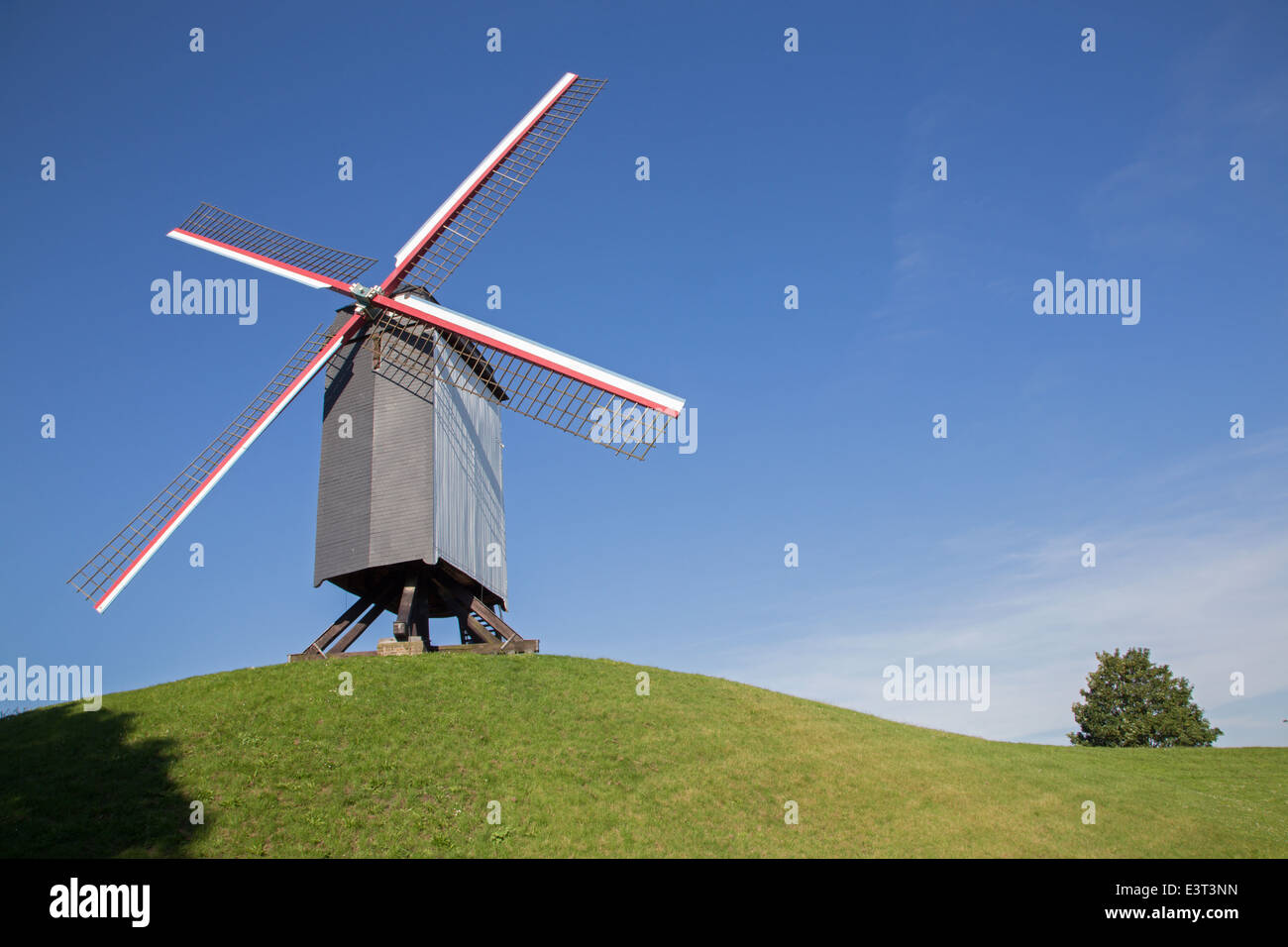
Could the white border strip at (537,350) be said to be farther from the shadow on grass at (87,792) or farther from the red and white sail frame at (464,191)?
the shadow on grass at (87,792)

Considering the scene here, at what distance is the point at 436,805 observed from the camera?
17.3 metres

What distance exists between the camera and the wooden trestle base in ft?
83.1

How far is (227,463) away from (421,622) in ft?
24.4

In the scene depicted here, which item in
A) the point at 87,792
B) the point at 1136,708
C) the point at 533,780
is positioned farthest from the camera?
the point at 1136,708

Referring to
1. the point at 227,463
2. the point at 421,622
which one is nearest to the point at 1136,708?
the point at 421,622

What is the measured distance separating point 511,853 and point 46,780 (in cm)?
879

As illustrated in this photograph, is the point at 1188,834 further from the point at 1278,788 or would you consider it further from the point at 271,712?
the point at 271,712

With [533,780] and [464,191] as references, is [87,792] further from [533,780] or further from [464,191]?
[464,191]

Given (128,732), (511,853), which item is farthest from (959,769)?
(128,732)

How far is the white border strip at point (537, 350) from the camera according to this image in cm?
2370

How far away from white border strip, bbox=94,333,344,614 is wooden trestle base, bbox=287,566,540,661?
482 centimetres

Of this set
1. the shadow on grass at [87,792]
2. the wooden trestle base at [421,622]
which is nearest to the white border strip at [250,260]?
the wooden trestle base at [421,622]

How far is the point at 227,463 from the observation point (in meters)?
25.0
